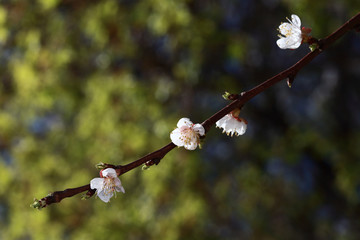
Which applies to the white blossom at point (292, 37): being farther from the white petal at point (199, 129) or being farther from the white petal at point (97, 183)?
the white petal at point (97, 183)

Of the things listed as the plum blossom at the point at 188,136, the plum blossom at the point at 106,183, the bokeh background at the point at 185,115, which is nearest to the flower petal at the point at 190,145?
the plum blossom at the point at 188,136

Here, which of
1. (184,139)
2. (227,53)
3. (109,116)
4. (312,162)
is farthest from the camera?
(312,162)

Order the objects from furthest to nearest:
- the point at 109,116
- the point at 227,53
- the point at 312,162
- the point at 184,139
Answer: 1. the point at 312,162
2. the point at 109,116
3. the point at 227,53
4. the point at 184,139

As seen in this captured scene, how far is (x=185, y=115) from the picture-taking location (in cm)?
279

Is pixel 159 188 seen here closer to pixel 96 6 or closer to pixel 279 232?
pixel 279 232

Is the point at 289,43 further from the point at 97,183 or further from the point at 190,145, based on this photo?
the point at 97,183

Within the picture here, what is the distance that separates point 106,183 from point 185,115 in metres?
2.02

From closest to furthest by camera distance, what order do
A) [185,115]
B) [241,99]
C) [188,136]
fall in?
[241,99]
[188,136]
[185,115]

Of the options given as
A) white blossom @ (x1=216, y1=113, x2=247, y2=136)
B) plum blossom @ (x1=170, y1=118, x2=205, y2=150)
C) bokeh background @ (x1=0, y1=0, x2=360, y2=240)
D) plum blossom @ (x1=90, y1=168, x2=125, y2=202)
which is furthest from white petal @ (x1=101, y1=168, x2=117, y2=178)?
bokeh background @ (x1=0, y1=0, x2=360, y2=240)

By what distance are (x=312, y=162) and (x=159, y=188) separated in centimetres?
94

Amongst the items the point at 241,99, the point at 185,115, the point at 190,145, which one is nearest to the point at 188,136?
the point at 190,145

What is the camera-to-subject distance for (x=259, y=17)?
3012 millimetres

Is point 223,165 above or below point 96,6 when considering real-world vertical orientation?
below

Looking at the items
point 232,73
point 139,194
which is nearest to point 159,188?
point 139,194
